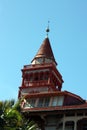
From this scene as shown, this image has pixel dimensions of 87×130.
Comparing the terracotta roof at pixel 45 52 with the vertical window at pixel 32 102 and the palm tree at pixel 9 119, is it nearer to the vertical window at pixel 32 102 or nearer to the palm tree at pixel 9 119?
the vertical window at pixel 32 102

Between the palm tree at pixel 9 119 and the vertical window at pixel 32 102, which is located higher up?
the vertical window at pixel 32 102

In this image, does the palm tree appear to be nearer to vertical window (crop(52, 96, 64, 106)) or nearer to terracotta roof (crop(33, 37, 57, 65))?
vertical window (crop(52, 96, 64, 106))

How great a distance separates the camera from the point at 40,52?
64.7 m

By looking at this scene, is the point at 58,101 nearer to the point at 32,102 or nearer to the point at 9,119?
the point at 32,102

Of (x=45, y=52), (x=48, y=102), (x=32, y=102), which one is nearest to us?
(x=48, y=102)

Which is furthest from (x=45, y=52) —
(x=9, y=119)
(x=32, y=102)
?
(x=9, y=119)

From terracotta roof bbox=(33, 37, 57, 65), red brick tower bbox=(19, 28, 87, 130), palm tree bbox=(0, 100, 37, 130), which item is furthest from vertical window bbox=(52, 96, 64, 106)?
terracotta roof bbox=(33, 37, 57, 65)

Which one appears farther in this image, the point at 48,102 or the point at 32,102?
the point at 32,102

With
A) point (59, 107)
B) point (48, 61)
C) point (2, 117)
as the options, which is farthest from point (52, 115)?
point (48, 61)

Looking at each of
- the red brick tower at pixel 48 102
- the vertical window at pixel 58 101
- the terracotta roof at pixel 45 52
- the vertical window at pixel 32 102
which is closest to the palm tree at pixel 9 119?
the red brick tower at pixel 48 102

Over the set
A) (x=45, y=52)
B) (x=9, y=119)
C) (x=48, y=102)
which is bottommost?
(x=9, y=119)

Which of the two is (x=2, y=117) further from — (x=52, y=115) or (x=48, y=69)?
(x=48, y=69)

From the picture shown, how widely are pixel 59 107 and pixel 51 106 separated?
2.53 metres

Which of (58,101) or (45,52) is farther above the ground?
(45,52)
